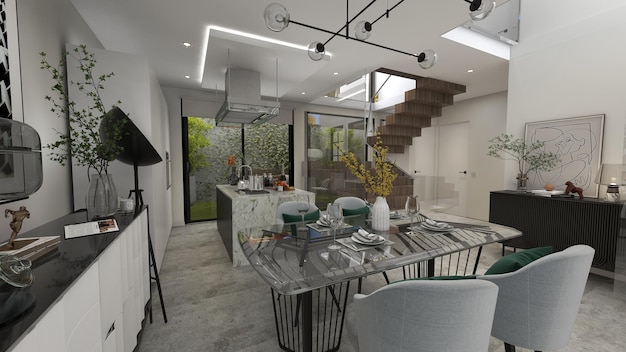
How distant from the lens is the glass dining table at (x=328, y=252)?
1187 millimetres

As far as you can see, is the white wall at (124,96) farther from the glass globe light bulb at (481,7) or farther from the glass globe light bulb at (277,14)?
the glass globe light bulb at (481,7)

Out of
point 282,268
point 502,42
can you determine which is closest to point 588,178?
point 502,42

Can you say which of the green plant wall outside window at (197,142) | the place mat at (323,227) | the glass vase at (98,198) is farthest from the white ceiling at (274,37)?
the place mat at (323,227)

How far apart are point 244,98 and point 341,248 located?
103 inches

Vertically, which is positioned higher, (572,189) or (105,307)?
(572,189)

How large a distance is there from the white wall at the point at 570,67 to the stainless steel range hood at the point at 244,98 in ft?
11.3

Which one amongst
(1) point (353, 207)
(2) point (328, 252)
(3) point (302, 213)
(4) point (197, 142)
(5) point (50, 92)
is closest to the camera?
(2) point (328, 252)

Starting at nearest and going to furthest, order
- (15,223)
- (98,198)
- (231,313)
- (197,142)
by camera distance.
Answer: (15,223), (98,198), (231,313), (197,142)

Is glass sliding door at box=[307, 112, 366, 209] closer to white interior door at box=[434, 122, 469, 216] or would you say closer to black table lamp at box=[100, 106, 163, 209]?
white interior door at box=[434, 122, 469, 216]

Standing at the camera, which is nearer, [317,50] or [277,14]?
[277,14]

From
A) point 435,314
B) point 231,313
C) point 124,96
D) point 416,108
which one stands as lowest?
point 231,313

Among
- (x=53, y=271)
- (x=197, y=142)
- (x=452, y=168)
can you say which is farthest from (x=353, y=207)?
(x=452, y=168)

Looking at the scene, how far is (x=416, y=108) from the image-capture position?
5199 mm

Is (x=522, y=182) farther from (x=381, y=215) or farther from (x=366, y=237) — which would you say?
(x=366, y=237)
